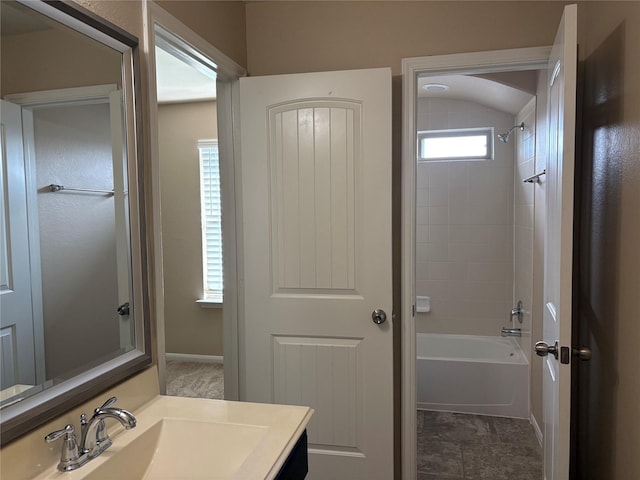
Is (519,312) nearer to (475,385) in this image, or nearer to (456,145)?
(475,385)

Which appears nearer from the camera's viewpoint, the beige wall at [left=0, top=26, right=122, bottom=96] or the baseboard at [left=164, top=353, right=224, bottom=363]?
the beige wall at [left=0, top=26, right=122, bottom=96]

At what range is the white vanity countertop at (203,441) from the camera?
114cm

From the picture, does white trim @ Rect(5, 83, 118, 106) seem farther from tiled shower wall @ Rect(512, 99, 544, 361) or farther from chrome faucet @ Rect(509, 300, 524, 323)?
chrome faucet @ Rect(509, 300, 524, 323)

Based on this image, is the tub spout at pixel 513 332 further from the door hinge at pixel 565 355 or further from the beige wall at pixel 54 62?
the beige wall at pixel 54 62

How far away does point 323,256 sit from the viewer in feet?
7.37

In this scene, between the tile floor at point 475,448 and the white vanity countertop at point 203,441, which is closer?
the white vanity countertop at point 203,441

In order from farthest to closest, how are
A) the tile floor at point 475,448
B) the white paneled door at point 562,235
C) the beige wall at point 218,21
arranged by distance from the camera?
the tile floor at point 475,448 < the beige wall at point 218,21 < the white paneled door at point 562,235

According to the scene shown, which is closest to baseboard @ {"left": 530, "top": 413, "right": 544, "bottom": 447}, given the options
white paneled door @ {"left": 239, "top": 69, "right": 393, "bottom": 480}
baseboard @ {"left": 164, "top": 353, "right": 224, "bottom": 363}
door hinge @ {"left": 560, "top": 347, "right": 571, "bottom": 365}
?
white paneled door @ {"left": 239, "top": 69, "right": 393, "bottom": 480}

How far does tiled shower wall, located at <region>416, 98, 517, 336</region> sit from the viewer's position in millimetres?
3885

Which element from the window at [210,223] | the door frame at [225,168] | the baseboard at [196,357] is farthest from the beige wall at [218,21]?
the baseboard at [196,357]

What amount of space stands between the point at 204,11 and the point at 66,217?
1.15 metres

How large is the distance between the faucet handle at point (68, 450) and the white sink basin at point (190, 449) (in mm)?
121

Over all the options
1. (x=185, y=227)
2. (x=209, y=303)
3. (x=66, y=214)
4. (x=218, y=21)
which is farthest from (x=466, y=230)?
(x=66, y=214)

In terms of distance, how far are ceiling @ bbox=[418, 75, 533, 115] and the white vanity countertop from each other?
249 cm
